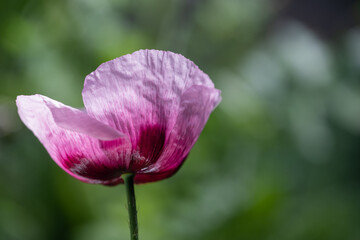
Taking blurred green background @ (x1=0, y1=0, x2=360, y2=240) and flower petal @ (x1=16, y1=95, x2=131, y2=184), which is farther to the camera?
blurred green background @ (x1=0, y1=0, x2=360, y2=240)

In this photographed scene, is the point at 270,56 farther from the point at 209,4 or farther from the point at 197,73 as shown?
the point at 197,73

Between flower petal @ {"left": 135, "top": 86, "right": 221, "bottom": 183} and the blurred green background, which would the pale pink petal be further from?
the blurred green background

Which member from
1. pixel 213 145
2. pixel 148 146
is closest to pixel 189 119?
pixel 148 146

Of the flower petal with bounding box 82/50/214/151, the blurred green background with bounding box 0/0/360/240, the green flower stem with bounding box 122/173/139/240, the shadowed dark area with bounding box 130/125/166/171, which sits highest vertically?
the blurred green background with bounding box 0/0/360/240

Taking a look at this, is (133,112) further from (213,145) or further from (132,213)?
(213,145)

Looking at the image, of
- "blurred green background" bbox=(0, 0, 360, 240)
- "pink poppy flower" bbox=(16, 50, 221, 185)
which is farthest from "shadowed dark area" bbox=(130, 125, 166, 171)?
"blurred green background" bbox=(0, 0, 360, 240)

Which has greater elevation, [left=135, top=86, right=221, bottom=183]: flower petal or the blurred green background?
the blurred green background

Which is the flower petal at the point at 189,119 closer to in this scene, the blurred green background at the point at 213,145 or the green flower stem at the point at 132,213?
the green flower stem at the point at 132,213

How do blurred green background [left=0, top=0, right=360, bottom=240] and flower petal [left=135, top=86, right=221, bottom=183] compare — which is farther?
blurred green background [left=0, top=0, right=360, bottom=240]
